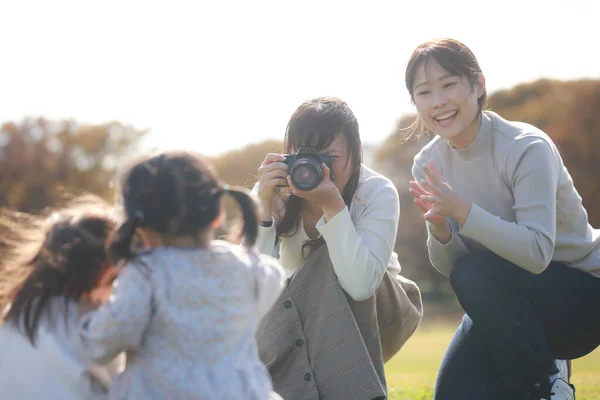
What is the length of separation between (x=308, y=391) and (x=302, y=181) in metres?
0.80

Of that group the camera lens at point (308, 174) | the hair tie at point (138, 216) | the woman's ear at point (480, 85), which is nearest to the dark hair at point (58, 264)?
the hair tie at point (138, 216)

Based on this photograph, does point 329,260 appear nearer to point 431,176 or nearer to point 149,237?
point 431,176

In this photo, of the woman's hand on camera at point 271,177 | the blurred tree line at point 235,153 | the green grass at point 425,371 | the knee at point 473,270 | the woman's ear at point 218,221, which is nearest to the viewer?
the woman's ear at point 218,221

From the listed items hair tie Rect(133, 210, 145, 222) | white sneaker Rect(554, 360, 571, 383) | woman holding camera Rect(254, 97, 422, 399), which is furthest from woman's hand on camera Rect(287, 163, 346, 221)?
white sneaker Rect(554, 360, 571, 383)

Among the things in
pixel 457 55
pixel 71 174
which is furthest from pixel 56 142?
pixel 457 55

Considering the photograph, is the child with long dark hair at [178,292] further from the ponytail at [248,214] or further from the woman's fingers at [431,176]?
the woman's fingers at [431,176]

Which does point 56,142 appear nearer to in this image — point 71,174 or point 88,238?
point 71,174

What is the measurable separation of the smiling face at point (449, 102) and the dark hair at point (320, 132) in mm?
332

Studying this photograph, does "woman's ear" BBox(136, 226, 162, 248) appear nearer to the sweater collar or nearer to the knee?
the knee

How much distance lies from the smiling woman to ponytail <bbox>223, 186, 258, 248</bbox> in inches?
35.0

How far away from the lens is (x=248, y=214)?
7.68ft

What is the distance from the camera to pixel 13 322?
2346 millimetres

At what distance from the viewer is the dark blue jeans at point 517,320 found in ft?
10.2

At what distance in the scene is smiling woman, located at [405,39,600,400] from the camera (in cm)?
308
